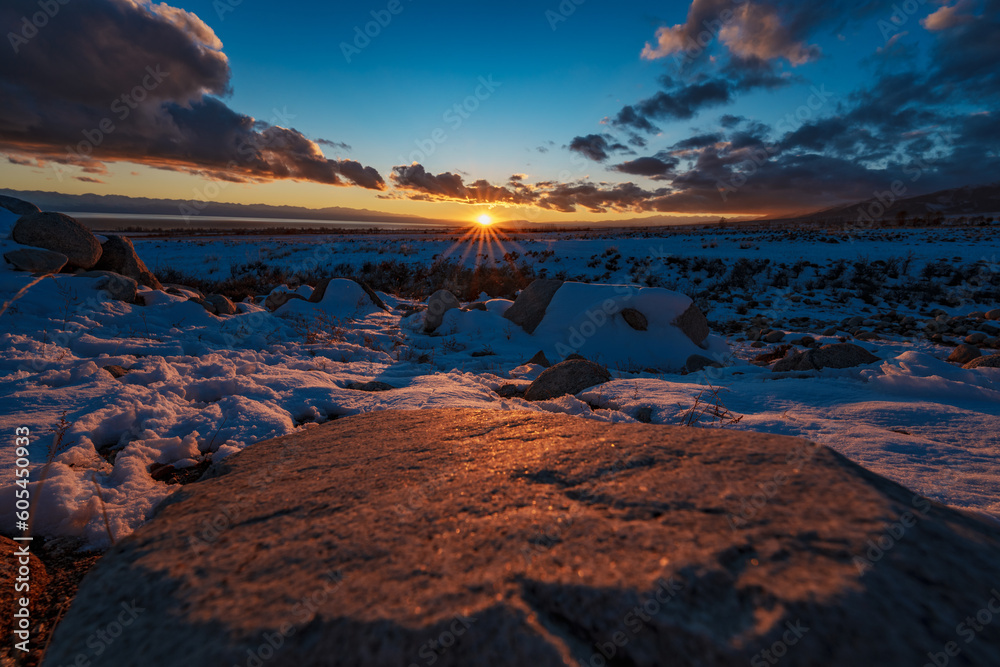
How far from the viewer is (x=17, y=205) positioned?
23.0ft

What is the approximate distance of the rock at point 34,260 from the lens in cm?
539

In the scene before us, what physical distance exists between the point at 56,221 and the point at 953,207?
175269 millimetres

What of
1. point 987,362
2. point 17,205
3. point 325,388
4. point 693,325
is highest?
point 17,205

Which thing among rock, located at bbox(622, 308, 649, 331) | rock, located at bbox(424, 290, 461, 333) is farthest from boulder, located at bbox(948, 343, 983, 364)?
rock, located at bbox(424, 290, 461, 333)

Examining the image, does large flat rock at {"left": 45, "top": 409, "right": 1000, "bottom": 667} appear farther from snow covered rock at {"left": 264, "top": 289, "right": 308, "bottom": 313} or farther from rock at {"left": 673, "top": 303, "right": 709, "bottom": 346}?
snow covered rock at {"left": 264, "top": 289, "right": 308, "bottom": 313}

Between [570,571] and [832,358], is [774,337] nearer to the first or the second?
[832,358]

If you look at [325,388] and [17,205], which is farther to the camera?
[17,205]

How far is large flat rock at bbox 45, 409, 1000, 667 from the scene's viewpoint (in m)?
0.86

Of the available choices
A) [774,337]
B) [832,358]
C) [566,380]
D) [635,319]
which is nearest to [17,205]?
[566,380]

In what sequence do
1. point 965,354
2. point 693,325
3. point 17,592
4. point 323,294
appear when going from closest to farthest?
point 17,592 → point 965,354 → point 693,325 → point 323,294

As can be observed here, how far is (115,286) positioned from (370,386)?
4.44 metres

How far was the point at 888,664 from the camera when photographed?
2.47 feet

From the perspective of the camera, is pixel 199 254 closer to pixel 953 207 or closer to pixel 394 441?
pixel 394 441

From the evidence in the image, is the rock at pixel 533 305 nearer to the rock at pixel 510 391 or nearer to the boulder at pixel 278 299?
the rock at pixel 510 391
